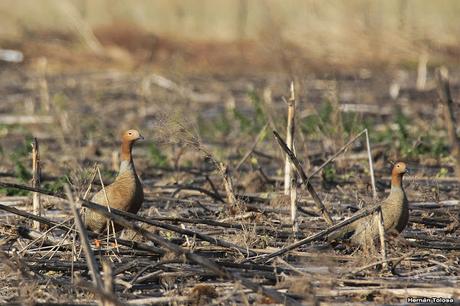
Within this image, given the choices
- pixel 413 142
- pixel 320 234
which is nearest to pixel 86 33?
pixel 413 142

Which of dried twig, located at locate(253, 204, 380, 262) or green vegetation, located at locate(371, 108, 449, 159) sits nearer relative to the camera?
dried twig, located at locate(253, 204, 380, 262)

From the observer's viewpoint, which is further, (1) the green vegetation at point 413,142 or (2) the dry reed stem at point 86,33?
(2) the dry reed stem at point 86,33

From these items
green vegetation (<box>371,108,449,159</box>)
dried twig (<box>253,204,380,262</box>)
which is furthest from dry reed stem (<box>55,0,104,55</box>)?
dried twig (<box>253,204,380,262</box>)

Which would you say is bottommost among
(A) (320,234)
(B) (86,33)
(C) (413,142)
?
(A) (320,234)

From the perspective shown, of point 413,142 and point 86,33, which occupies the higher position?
point 86,33

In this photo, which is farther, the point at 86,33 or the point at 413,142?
the point at 86,33

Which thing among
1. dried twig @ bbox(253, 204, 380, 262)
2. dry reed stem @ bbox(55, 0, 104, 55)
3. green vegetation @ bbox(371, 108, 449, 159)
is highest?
dry reed stem @ bbox(55, 0, 104, 55)

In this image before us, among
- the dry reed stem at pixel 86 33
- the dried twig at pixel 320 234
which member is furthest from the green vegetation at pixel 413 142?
the dry reed stem at pixel 86 33

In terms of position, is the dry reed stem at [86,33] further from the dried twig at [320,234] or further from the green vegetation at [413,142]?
the dried twig at [320,234]

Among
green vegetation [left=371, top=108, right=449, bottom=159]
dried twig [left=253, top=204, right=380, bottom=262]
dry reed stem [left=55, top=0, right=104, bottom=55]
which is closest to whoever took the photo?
dried twig [left=253, top=204, right=380, bottom=262]

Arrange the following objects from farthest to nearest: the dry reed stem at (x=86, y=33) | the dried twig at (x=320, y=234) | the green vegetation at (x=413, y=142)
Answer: the dry reed stem at (x=86, y=33)
the green vegetation at (x=413, y=142)
the dried twig at (x=320, y=234)

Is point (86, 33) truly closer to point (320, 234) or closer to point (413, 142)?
point (413, 142)

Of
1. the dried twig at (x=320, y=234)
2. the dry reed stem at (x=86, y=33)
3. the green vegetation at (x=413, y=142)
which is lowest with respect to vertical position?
the dried twig at (x=320, y=234)

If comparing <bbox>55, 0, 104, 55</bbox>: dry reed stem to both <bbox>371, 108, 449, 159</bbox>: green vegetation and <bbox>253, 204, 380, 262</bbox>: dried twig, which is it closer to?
<bbox>371, 108, 449, 159</bbox>: green vegetation
